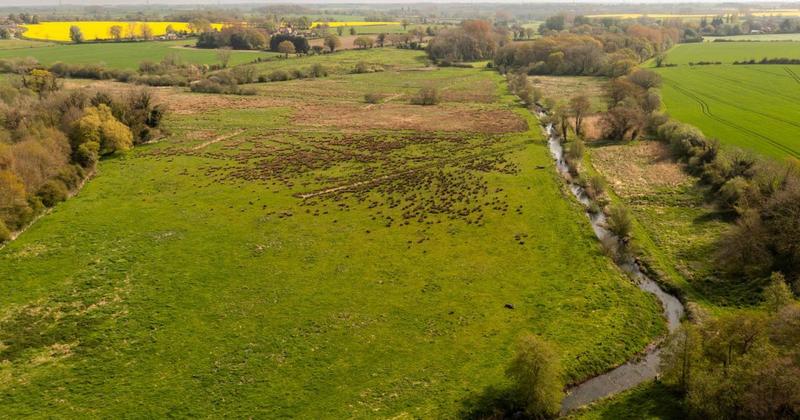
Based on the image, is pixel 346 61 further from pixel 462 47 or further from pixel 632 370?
pixel 632 370

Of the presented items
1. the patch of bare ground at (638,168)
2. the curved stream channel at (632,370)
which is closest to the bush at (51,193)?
the curved stream channel at (632,370)

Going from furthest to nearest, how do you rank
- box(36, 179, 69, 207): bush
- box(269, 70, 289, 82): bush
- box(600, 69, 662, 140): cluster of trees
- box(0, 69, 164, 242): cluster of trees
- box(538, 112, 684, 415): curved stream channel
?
box(269, 70, 289, 82): bush, box(600, 69, 662, 140): cluster of trees, box(36, 179, 69, 207): bush, box(0, 69, 164, 242): cluster of trees, box(538, 112, 684, 415): curved stream channel

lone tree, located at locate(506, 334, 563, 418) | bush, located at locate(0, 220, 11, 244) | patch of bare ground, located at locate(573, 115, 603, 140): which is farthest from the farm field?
lone tree, located at locate(506, 334, 563, 418)

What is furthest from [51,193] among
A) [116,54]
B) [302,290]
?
[116,54]

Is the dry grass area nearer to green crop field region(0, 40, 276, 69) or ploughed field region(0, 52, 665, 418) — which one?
ploughed field region(0, 52, 665, 418)

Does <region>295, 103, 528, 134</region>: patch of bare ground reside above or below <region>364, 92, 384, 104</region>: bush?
below

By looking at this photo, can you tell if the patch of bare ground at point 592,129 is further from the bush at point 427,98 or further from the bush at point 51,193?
the bush at point 51,193
